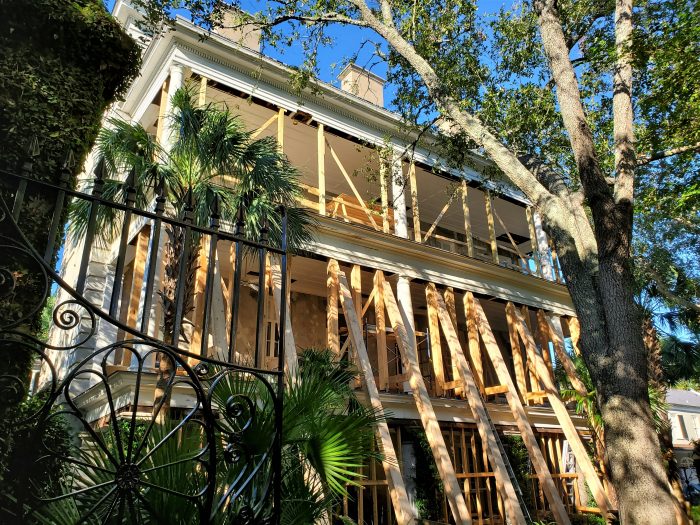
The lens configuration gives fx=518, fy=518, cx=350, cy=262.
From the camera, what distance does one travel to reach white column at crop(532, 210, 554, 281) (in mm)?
16297

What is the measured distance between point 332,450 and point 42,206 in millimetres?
3174

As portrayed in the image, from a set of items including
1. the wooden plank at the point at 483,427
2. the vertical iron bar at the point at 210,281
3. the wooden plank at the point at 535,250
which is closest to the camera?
the vertical iron bar at the point at 210,281

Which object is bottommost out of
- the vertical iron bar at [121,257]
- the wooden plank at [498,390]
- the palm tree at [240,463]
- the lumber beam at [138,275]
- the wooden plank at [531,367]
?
the palm tree at [240,463]

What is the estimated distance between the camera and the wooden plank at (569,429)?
992 centimetres

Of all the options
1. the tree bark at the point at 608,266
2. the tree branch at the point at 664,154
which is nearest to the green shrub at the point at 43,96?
the tree bark at the point at 608,266

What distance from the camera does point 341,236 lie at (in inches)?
436

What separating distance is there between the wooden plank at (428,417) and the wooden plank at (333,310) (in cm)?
128

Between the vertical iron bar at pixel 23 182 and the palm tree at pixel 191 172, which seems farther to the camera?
the palm tree at pixel 191 172

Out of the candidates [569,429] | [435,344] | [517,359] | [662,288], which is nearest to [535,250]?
[662,288]

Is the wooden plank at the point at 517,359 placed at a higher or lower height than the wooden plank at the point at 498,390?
higher

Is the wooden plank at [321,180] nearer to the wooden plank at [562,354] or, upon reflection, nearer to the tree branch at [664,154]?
the tree branch at [664,154]

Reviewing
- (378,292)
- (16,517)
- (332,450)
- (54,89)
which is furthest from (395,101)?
(16,517)

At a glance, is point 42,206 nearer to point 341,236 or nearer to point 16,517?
point 16,517

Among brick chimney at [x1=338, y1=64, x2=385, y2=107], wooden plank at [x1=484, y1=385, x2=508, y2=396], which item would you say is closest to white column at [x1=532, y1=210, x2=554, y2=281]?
wooden plank at [x1=484, y1=385, x2=508, y2=396]
